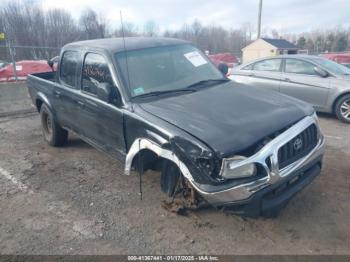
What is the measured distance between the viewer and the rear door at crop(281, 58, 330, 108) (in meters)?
7.03

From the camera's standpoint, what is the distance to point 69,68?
15.5ft

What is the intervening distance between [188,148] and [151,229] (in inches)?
41.4

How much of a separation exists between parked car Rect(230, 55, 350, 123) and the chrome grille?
13.4 ft

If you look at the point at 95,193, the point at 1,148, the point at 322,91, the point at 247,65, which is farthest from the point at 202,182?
the point at 247,65

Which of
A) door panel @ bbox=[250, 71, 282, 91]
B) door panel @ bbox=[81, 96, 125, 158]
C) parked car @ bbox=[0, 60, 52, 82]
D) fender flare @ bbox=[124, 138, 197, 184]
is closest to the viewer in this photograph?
fender flare @ bbox=[124, 138, 197, 184]

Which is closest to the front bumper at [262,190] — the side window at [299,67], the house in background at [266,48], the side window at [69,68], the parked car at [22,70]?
the side window at [69,68]

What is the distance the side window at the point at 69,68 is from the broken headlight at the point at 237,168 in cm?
285

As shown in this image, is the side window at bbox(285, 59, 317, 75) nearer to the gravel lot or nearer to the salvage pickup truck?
the gravel lot

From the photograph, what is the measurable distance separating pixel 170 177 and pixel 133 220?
0.61 meters

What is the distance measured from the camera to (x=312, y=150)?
3.16 metres

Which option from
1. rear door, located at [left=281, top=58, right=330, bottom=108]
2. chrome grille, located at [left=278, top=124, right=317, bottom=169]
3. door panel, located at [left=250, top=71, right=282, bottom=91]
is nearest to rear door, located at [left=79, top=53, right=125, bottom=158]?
chrome grille, located at [left=278, top=124, right=317, bottom=169]

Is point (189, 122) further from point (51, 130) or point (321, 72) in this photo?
point (321, 72)

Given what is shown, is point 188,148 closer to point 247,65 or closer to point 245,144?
point 245,144

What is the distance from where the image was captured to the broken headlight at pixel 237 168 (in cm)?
261
